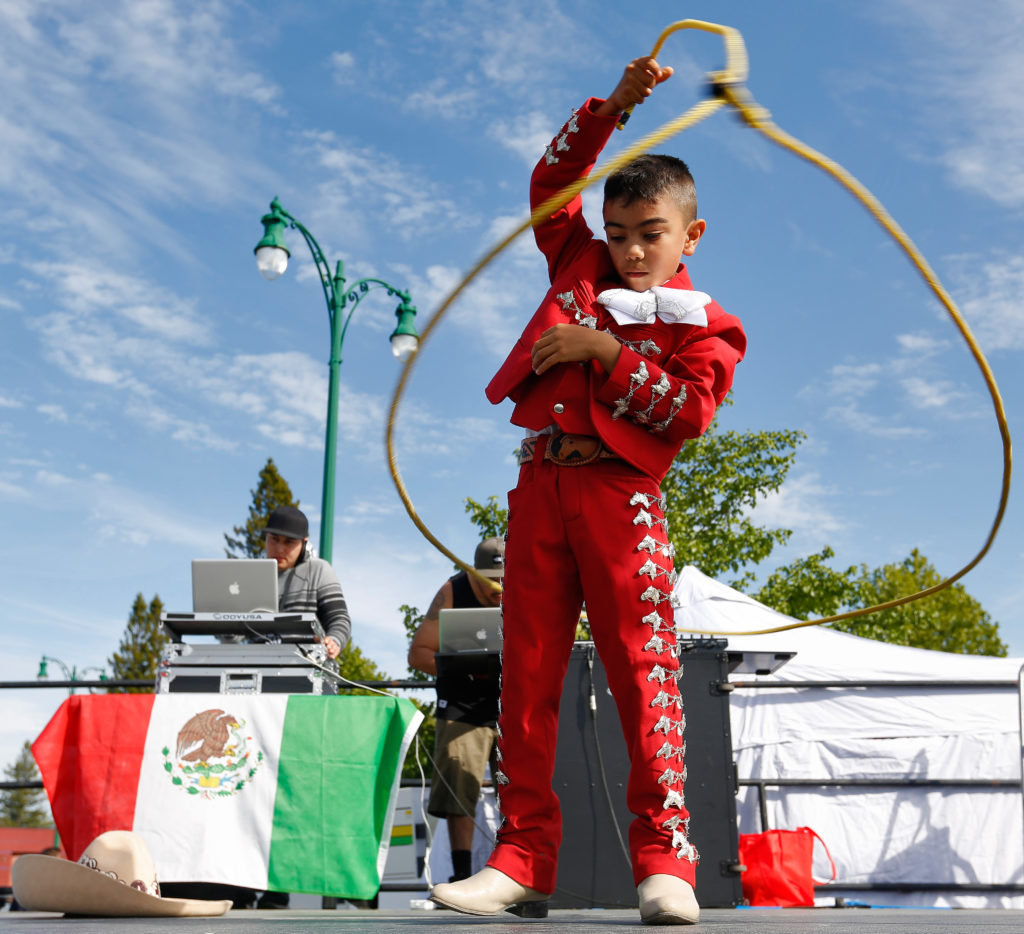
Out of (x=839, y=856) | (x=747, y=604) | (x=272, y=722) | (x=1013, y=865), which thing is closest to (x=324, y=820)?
(x=272, y=722)

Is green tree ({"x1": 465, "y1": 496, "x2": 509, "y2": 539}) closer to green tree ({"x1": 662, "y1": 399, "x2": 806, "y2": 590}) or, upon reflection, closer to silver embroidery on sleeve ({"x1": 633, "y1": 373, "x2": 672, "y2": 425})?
green tree ({"x1": 662, "y1": 399, "x2": 806, "y2": 590})

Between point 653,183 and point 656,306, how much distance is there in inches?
11.0

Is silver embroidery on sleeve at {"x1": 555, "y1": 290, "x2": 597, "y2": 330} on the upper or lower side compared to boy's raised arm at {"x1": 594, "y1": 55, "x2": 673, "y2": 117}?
lower

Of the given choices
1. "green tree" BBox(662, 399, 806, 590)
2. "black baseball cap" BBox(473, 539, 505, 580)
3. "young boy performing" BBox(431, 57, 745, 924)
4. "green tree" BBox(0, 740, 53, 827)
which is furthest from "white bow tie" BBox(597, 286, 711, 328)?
"green tree" BBox(0, 740, 53, 827)

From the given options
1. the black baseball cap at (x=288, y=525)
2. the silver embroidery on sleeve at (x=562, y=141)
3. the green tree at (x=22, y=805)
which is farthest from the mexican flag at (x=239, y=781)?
the green tree at (x=22, y=805)

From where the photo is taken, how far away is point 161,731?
362cm

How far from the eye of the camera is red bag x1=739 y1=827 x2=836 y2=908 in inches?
192

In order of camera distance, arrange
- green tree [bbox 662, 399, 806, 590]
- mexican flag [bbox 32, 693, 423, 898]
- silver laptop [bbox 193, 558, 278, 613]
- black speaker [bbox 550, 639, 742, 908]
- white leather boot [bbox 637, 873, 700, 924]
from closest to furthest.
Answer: white leather boot [bbox 637, 873, 700, 924] < mexican flag [bbox 32, 693, 423, 898] < black speaker [bbox 550, 639, 742, 908] < silver laptop [bbox 193, 558, 278, 613] < green tree [bbox 662, 399, 806, 590]

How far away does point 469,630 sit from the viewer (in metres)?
3.95

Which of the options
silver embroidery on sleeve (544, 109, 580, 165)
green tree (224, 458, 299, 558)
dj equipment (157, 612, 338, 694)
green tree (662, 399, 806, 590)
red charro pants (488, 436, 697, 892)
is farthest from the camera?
green tree (224, 458, 299, 558)

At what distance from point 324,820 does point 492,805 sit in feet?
7.95

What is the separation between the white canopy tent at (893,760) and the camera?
5930mm

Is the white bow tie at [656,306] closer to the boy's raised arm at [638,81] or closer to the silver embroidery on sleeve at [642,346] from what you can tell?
the silver embroidery on sleeve at [642,346]

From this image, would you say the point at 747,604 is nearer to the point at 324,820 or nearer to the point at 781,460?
the point at 324,820
